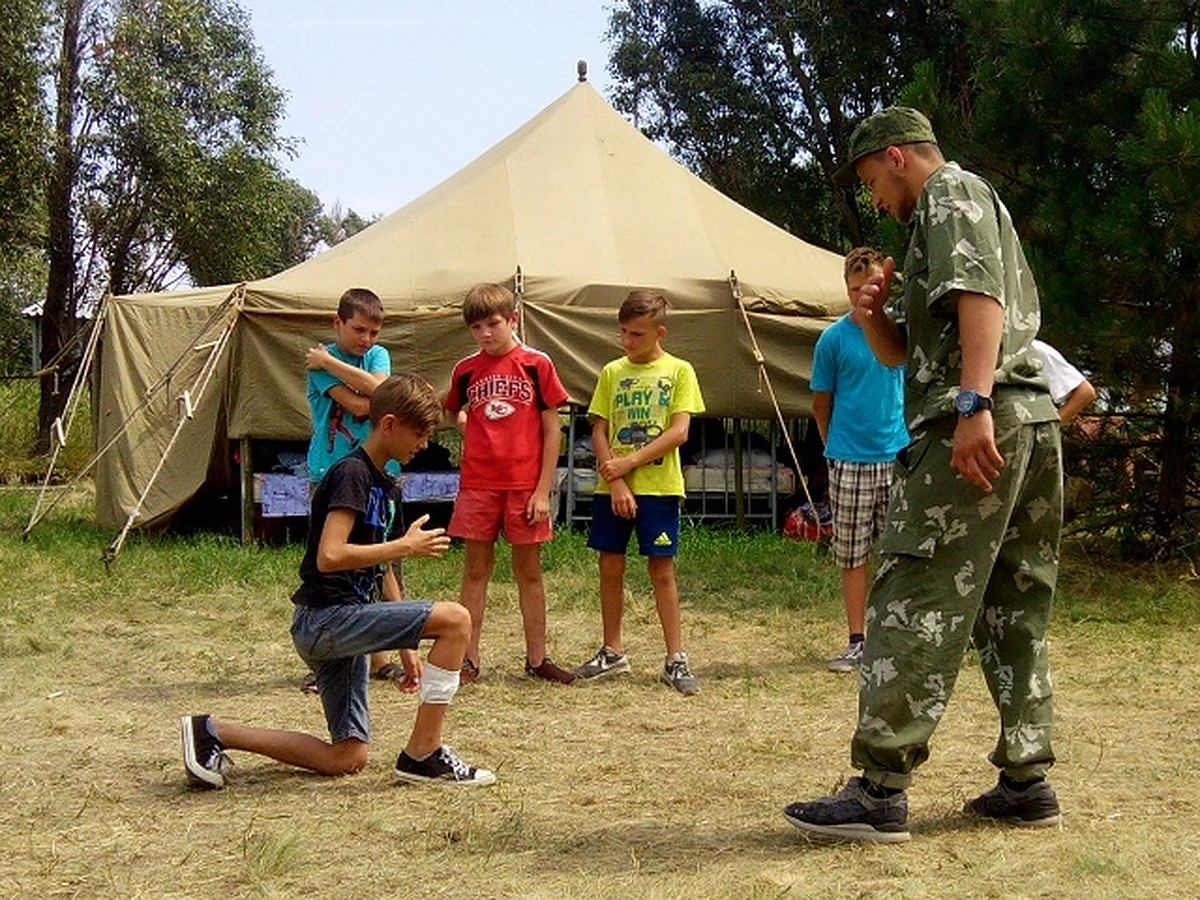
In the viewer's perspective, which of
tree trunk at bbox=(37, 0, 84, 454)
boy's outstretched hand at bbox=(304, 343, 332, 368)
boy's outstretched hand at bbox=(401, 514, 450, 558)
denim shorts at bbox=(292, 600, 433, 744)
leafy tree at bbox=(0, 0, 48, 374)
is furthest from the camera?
tree trunk at bbox=(37, 0, 84, 454)

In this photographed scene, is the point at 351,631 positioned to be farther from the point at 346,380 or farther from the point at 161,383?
the point at 161,383

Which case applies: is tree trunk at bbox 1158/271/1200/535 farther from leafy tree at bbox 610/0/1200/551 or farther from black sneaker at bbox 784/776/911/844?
black sneaker at bbox 784/776/911/844

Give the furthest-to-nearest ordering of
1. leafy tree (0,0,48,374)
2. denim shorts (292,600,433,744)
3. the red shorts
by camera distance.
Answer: leafy tree (0,0,48,374) → the red shorts → denim shorts (292,600,433,744)

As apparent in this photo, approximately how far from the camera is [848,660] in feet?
18.9

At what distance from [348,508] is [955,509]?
161 centimetres

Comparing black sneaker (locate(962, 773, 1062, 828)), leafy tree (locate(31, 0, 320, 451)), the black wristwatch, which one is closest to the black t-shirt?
the black wristwatch

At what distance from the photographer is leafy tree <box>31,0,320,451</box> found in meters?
18.4

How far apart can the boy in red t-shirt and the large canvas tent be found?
13.1ft

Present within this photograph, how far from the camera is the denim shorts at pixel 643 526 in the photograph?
5352 millimetres

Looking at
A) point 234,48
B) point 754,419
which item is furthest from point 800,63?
point 754,419

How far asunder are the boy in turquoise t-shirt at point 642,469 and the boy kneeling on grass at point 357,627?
148 centimetres

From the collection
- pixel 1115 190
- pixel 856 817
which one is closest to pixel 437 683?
pixel 856 817

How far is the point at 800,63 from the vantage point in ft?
67.4

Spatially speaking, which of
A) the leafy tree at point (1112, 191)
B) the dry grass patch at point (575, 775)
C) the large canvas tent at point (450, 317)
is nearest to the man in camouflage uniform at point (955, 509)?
the dry grass patch at point (575, 775)
